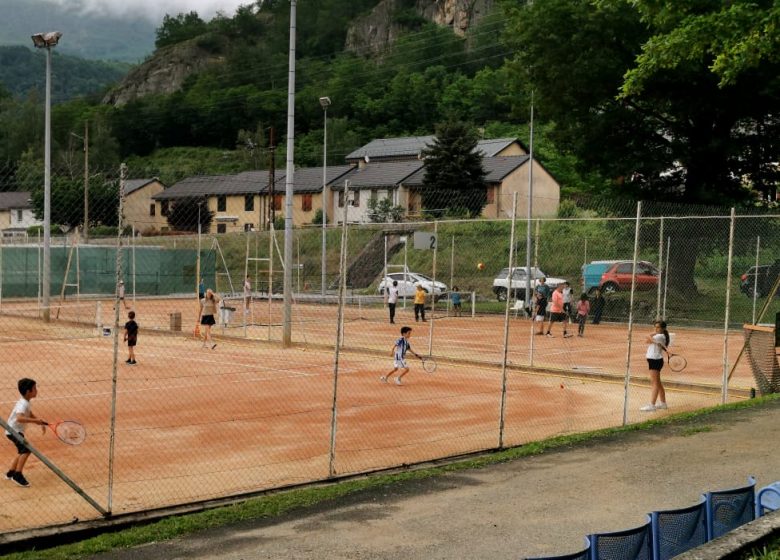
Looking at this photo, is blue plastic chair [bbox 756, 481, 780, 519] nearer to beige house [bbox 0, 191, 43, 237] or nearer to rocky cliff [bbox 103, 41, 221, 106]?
beige house [bbox 0, 191, 43, 237]

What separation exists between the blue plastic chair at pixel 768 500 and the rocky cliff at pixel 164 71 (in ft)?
534

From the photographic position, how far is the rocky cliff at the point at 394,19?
146875 millimetres

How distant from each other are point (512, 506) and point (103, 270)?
4524cm

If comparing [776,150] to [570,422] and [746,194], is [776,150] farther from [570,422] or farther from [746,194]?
[570,422]

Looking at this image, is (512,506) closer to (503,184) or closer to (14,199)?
(503,184)

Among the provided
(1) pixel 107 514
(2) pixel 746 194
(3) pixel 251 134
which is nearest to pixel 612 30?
(2) pixel 746 194

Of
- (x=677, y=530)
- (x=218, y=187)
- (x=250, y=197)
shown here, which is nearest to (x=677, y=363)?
(x=677, y=530)

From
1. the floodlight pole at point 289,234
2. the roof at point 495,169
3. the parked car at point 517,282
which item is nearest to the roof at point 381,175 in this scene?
the roof at point 495,169

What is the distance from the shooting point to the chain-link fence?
1215 cm

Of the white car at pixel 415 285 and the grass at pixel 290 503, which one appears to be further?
the white car at pixel 415 285

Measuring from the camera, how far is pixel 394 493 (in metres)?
10.3

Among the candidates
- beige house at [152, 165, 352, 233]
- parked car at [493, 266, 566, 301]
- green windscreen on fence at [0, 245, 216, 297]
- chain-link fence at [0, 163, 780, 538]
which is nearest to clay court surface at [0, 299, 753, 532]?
chain-link fence at [0, 163, 780, 538]

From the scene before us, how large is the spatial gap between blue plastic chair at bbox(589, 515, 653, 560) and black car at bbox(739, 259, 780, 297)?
2496 cm

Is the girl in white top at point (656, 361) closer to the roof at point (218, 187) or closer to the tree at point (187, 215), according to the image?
the tree at point (187, 215)
